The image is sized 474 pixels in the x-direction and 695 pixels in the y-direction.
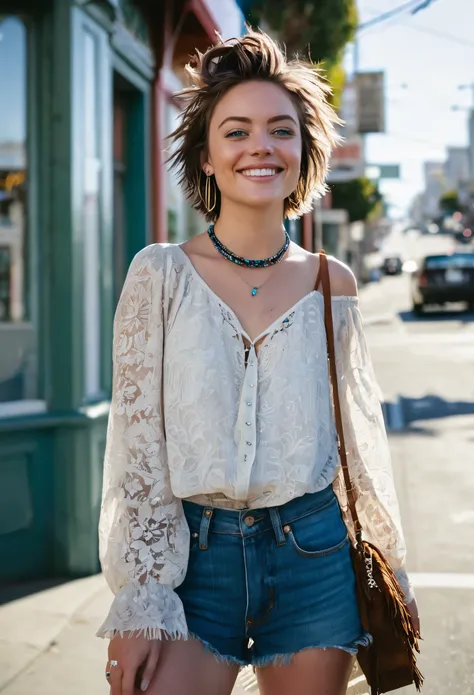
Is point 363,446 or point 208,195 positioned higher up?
point 208,195

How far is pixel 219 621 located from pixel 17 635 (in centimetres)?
277

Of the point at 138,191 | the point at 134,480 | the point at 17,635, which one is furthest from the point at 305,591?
the point at 138,191

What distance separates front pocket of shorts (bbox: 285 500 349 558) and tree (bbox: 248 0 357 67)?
18.7m

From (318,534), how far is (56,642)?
2701 millimetres

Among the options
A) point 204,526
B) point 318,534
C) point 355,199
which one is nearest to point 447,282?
point 318,534

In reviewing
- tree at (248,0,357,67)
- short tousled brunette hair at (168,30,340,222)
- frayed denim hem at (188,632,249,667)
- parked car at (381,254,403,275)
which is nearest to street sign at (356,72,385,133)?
tree at (248,0,357,67)

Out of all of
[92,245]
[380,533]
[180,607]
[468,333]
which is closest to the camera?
[180,607]

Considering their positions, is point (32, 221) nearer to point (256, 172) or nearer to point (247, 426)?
point (256, 172)

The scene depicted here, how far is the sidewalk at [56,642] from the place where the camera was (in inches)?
160

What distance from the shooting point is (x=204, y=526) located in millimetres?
2127

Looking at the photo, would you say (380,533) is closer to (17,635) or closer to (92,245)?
(17,635)

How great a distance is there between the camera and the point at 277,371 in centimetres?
218

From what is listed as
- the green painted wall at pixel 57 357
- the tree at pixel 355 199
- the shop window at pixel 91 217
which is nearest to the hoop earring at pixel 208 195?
the green painted wall at pixel 57 357

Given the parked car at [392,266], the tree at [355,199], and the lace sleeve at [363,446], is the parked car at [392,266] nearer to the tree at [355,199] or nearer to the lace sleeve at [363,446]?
the tree at [355,199]
